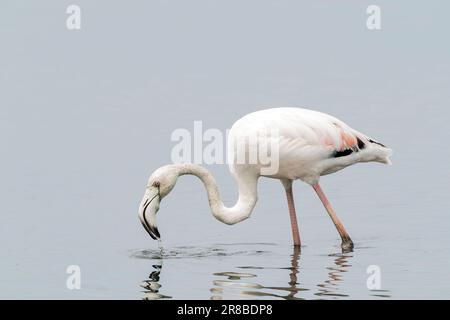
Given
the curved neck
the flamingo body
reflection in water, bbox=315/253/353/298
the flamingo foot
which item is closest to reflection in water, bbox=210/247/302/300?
reflection in water, bbox=315/253/353/298

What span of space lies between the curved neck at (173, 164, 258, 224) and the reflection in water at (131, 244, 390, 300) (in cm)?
49

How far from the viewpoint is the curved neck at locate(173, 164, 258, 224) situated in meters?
16.1

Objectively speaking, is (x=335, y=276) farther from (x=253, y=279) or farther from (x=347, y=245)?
(x=347, y=245)

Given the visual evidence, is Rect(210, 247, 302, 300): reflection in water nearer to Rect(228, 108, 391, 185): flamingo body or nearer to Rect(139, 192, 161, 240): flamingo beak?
Rect(139, 192, 161, 240): flamingo beak

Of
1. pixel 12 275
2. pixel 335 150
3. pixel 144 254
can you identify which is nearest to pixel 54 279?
pixel 12 275

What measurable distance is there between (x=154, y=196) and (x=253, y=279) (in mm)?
1818

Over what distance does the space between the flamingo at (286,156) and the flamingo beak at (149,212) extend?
3 centimetres

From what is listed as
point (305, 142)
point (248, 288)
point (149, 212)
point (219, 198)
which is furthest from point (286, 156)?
point (248, 288)

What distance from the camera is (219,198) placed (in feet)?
53.4

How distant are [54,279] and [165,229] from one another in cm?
373

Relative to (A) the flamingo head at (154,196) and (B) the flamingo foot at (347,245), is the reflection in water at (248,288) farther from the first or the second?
(B) the flamingo foot at (347,245)

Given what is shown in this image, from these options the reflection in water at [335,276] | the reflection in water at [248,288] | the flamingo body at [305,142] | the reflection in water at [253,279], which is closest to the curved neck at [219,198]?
the flamingo body at [305,142]

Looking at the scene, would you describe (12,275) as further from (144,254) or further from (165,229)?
(165,229)

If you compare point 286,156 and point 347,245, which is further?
point 347,245
